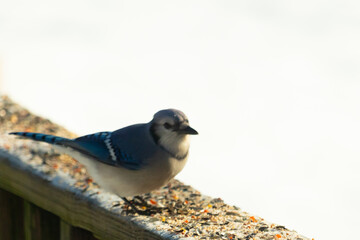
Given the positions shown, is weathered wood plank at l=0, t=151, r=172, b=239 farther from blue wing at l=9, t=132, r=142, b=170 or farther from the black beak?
the black beak

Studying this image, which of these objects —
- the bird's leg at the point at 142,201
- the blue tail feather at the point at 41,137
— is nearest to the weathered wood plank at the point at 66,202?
the blue tail feather at the point at 41,137

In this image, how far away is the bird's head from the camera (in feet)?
10.4

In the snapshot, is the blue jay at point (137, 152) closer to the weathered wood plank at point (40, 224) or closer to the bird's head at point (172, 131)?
the bird's head at point (172, 131)

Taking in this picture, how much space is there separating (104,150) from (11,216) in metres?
0.68

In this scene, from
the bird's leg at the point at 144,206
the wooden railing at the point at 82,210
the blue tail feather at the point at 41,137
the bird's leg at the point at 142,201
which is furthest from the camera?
the blue tail feather at the point at 41,137

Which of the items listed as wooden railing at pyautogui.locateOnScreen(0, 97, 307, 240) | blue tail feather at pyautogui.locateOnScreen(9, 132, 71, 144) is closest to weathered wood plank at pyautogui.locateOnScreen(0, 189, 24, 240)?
wooden railing at pyautogui.locateOnScreen(0, 97, 307, 240)

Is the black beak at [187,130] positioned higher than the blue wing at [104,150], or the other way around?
the black beak at [187,130]

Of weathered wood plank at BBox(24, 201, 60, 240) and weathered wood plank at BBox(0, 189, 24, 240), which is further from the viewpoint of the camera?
weathered wood plank at BBox(0, 189, 24, 240)

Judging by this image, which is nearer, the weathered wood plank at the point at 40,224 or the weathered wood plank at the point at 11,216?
the weathered wood plank at the point at 40,224

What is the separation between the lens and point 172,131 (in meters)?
3.20

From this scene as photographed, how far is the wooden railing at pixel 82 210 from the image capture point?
2.84 m

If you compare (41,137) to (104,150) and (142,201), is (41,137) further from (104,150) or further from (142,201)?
(142,201)

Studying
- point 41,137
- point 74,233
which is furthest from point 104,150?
point 74,233

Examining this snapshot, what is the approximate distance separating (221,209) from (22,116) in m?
1.69
